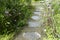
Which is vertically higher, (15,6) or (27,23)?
(15,6)

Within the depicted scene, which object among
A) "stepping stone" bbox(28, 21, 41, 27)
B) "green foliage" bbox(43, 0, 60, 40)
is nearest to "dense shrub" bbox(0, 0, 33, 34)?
"stepping stone" bbox(28, 21, 41, 27)

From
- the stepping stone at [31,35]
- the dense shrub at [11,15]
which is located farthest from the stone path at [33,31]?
the dense shrub at [11,15]

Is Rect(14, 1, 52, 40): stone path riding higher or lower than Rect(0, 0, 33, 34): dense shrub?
lower

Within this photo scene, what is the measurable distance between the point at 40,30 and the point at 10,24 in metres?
0.87

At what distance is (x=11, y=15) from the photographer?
4.82 meters

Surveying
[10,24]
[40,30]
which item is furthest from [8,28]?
[40,30]

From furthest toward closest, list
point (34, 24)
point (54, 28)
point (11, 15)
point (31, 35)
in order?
1. point (34, 24)
2. point (11, 15)
3. point (31, 35)
4. point (54, 28)

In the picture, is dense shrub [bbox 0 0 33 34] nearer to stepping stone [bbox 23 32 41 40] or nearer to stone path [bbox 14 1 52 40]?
stone path [bbox 14 1 52 40]

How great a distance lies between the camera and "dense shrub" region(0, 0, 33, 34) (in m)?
4.40

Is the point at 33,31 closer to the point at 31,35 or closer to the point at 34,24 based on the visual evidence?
the point at 31,35

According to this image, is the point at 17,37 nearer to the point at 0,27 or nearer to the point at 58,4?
the point at 0,27

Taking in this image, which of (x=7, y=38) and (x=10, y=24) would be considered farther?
(x=10, y=24)

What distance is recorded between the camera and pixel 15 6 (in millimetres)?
4902

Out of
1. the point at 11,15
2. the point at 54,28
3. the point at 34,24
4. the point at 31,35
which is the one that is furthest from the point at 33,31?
the point at 54,28
